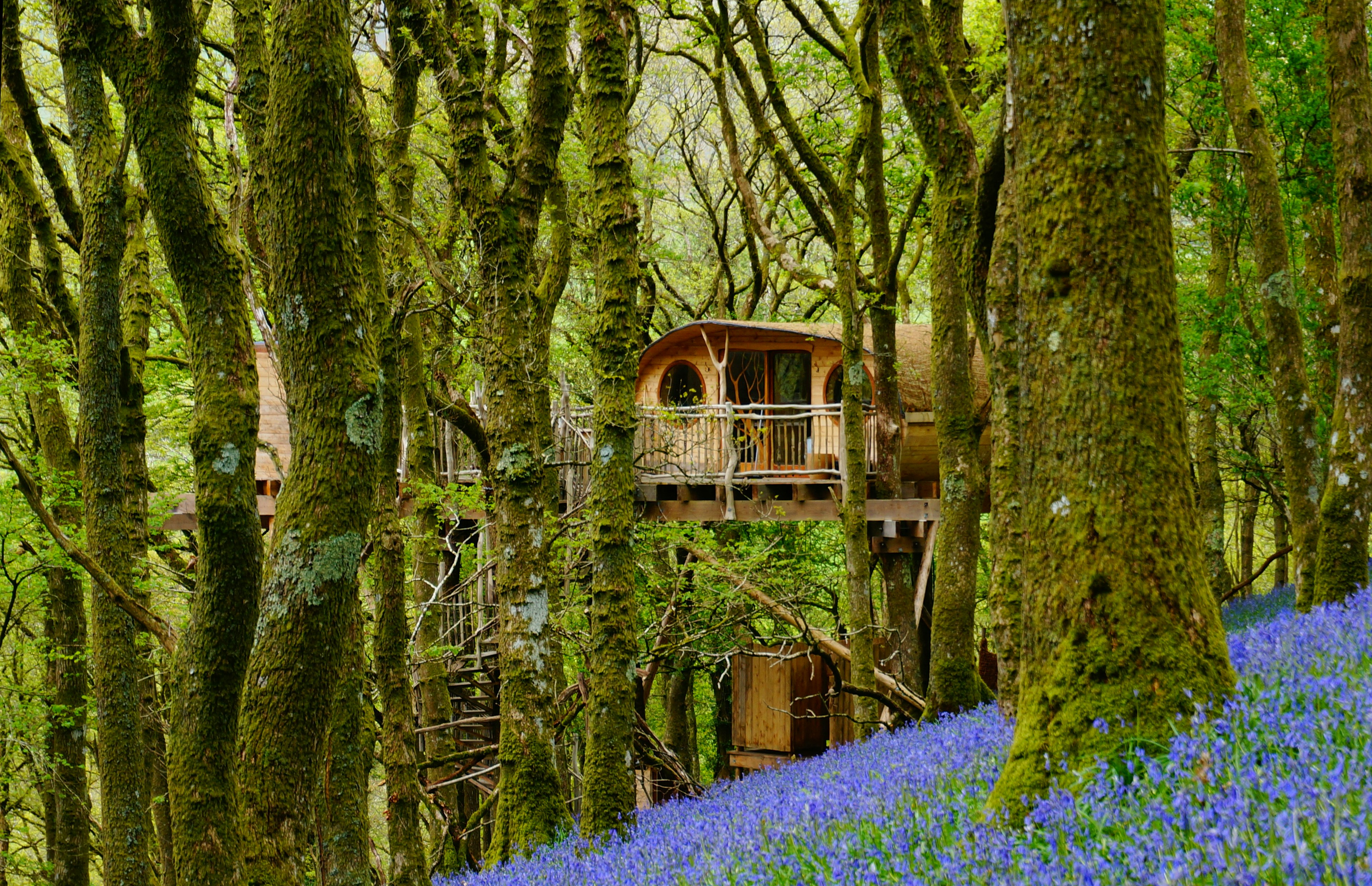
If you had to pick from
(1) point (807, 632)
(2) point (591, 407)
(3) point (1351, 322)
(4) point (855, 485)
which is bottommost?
(1) point (807, 632)

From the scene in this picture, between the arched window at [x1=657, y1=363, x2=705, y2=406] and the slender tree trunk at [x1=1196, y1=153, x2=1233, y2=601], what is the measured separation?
→ 10.6 m

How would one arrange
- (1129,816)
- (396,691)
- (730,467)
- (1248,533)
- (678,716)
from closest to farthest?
(1129,816)
(396,691)
(730,467)
(678,716)
(1248,533)

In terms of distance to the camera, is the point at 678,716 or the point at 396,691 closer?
the point at 396,691

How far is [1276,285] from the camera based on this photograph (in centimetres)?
994

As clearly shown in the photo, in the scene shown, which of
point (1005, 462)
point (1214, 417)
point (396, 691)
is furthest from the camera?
point (1214, 417)

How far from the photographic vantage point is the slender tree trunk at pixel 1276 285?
971cm

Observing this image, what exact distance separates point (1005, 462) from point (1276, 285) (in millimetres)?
5816

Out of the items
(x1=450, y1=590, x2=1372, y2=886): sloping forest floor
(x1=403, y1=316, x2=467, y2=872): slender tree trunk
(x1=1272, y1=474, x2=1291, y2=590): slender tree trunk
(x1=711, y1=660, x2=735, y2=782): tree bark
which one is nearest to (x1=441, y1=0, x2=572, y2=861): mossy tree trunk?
(x1=450, y1=590, x2=1372, y2=886): sloping forest floor

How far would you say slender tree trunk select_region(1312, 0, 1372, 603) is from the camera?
824 cm

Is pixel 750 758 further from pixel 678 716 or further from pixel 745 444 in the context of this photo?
pixel 745 444

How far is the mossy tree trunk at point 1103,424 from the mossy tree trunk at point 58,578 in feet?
34.9

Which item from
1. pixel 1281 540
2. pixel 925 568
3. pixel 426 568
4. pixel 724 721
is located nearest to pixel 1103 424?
pixel 426 568

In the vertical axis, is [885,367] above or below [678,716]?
above

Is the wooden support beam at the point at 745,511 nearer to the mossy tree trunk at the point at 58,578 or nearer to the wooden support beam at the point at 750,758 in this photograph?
the wooden support beam at the point at 750,758
